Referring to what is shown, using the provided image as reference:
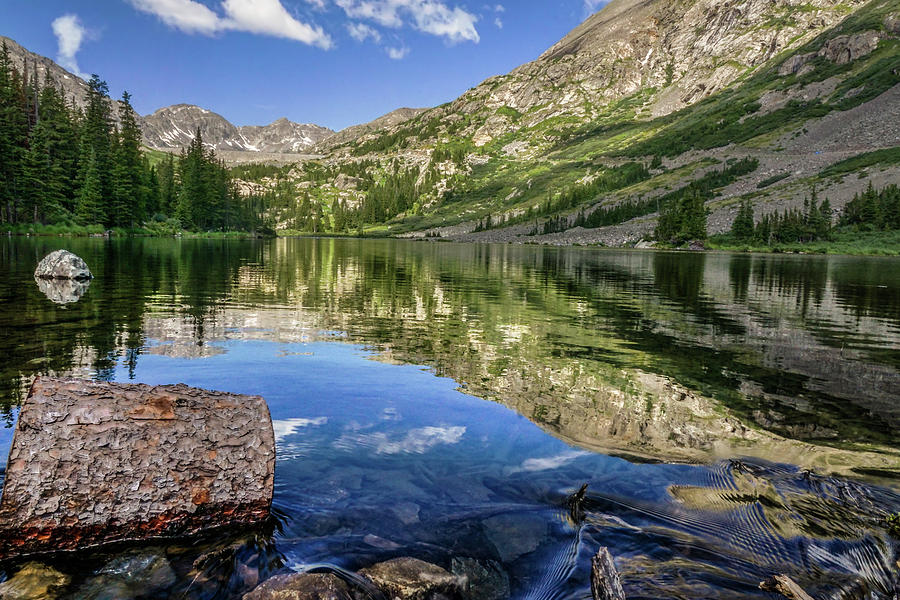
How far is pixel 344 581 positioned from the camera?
4617mm

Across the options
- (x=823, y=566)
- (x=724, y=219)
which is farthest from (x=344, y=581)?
(x=724, y=219)

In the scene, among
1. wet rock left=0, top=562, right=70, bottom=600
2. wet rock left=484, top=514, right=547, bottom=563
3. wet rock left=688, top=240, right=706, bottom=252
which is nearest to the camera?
wet rock left=0, top=562, right=70, bottom=600

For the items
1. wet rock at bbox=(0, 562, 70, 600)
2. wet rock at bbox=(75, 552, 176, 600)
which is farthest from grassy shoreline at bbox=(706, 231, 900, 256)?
wet rock at bbox=(0, 562, 70, 600)

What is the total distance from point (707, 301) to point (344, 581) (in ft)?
98.7

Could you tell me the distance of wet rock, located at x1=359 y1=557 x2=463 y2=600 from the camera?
15.2ft

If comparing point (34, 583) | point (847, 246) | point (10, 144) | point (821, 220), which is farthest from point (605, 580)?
point (821, 220)

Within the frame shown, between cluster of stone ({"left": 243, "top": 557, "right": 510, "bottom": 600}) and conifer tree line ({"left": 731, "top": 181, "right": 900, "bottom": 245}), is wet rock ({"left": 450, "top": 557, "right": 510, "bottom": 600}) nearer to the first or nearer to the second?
cluster of stone ({"left": 243, "top": 557, "right": 510, "bottom": 600})

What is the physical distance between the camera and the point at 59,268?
2800 cm

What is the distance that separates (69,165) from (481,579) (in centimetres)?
11564

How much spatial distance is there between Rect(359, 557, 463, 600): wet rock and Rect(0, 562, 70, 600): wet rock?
2887 mm

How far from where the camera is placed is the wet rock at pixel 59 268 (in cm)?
2772

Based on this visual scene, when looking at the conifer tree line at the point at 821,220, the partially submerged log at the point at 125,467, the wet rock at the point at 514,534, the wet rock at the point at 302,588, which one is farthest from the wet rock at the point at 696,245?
the wet rock at the point at 302,588

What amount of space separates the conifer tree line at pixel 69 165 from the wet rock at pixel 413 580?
321 feet

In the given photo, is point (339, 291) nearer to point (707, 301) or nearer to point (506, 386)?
point (506, 386)
